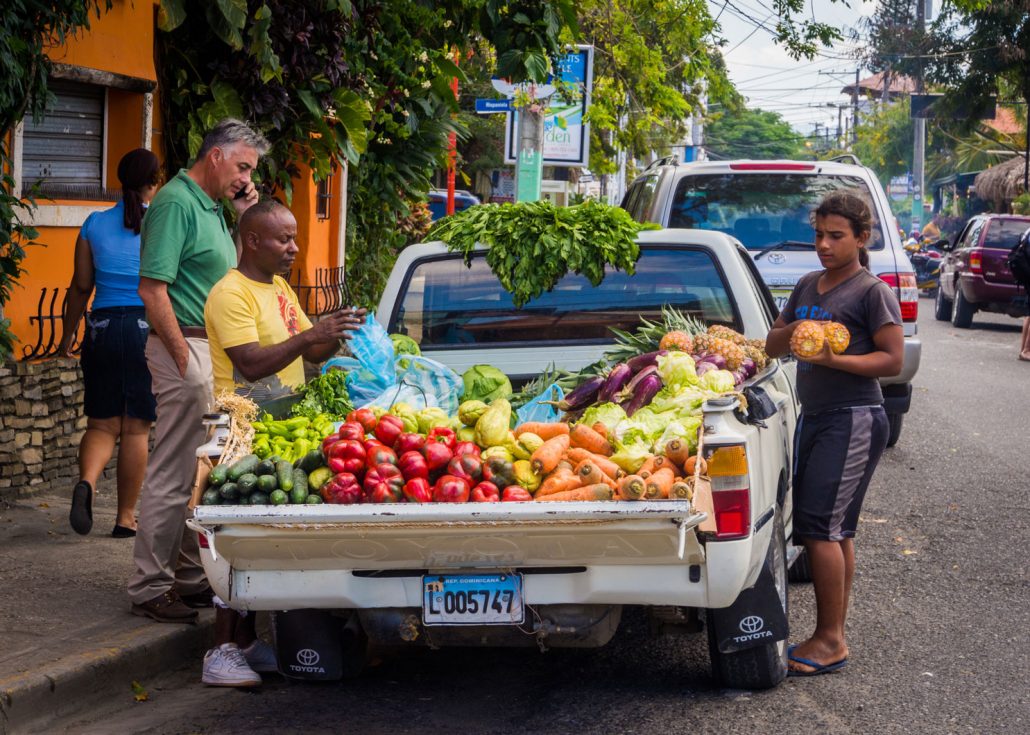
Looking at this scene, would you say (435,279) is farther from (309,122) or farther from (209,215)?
(309,122)

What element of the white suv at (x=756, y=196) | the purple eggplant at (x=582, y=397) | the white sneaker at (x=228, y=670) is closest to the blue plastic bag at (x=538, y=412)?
the purple eggplant at (x=582, y=397)

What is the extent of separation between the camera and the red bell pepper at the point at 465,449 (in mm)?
4793

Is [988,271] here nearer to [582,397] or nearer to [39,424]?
[39,424]

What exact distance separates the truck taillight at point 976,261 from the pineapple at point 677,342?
18534 mm

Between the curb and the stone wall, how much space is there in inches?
109

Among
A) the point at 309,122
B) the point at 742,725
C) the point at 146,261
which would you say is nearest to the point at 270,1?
the point at 309,122

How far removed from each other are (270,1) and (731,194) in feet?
13.6

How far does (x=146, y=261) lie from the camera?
573 cm

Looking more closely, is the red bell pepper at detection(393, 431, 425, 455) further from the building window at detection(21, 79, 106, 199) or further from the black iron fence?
the building window at detection(21, 79, 106, 199)

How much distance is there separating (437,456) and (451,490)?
0.69 feet

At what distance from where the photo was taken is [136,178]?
731cm

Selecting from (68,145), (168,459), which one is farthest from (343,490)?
(68,145)

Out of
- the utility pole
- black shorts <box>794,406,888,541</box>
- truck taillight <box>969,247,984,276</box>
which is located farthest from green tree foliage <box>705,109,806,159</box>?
black shorts <box>794,406,888,541</box>

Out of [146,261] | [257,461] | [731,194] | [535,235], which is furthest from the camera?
[731,194]
